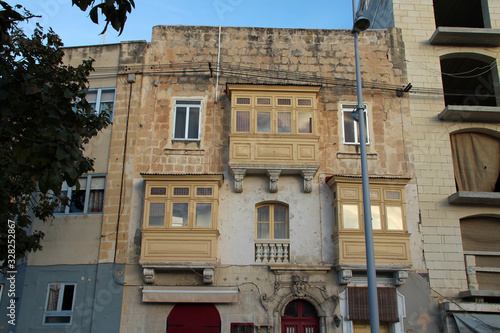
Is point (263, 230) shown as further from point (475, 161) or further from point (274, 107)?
point (475, 161)

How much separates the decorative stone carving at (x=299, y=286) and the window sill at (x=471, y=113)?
27.4 feet

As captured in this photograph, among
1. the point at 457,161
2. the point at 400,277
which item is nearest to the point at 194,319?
the point at 400,277

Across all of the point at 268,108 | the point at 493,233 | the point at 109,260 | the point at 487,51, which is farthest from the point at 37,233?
the point at 487,51

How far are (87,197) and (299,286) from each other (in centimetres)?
820

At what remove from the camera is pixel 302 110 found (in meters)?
17.5

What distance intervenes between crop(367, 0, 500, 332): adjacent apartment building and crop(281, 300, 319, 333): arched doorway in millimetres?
4218

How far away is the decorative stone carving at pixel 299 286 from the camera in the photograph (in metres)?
15.6

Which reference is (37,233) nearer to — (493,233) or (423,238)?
(423,238)

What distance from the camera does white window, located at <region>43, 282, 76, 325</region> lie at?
1561 centimetres

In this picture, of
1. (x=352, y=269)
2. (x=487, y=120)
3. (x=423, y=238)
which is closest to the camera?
(x=352, y=269)

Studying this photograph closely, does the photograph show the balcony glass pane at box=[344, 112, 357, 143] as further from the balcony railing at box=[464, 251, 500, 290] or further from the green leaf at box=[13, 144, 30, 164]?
the green leaf at box=[13, 144, 30, 164]

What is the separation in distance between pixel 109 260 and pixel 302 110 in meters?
8.76

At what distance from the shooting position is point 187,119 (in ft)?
58.4

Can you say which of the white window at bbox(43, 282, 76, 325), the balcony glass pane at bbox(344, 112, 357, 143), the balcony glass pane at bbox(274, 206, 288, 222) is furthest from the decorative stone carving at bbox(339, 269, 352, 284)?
the white window at bbox(43, 282, 76, 325)
